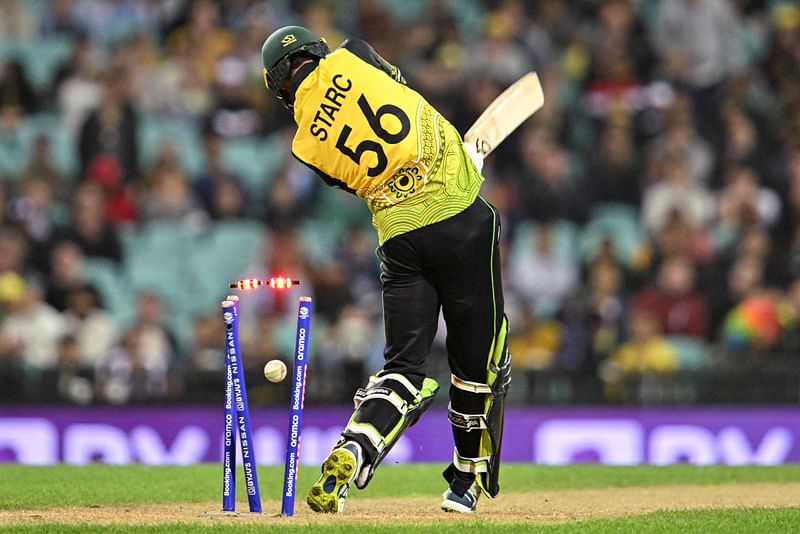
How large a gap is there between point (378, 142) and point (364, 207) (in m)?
8.28

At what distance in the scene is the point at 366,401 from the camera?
22.2 ft

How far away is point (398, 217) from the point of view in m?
6.80

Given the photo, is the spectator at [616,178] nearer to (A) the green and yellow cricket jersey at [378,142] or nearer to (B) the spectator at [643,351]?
(B) the spectator at [643,351]

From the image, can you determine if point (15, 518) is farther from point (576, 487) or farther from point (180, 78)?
point (180, 78)

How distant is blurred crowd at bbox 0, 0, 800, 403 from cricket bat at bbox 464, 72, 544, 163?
14.7 feet

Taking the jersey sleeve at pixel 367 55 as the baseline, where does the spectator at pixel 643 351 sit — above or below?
below

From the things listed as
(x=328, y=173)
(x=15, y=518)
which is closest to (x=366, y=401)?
(x=328, y=173)

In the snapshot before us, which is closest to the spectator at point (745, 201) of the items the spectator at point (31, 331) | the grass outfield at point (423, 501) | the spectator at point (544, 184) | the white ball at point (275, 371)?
the spectator at point (544, 184)

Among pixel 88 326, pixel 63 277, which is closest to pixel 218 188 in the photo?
pixel 63 277

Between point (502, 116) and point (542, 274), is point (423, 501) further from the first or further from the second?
point (542, 274)

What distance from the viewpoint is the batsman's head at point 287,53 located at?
672cm

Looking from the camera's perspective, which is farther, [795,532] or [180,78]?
[180,78]

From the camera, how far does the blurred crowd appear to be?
13031 mm

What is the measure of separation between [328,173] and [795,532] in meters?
2.62
